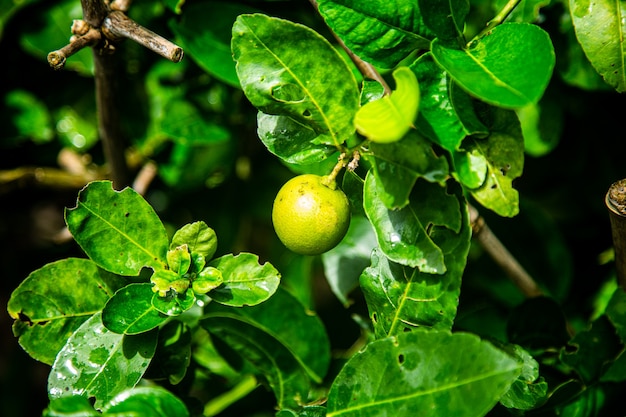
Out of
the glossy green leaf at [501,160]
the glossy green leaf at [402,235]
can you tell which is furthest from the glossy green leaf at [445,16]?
the glossy green leaf at [402,235]

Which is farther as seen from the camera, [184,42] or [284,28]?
[184,42]

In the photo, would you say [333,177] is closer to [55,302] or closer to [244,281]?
[244,281]

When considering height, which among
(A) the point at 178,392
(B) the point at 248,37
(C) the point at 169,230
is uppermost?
(B) the point at 248,37

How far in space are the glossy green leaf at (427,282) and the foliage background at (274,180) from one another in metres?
0.36

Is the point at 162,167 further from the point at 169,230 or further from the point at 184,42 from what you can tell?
the point at 184,42

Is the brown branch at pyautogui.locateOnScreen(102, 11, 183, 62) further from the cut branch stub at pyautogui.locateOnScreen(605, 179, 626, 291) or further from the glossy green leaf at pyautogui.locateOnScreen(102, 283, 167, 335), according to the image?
the cut branch stub at pyautogui.locateOnScreen(605, 179, 626, 291)

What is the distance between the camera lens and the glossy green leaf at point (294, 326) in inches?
45.8

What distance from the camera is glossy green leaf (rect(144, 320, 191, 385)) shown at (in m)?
1.02

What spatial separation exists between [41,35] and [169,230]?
57 centimetres

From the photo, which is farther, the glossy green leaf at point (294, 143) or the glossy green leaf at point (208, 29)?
the glossy green leaf at point (208, 29)

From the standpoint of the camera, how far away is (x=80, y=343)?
928 millimetres

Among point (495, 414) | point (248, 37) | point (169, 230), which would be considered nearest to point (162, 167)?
point (169, 230)

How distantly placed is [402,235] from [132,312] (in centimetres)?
40

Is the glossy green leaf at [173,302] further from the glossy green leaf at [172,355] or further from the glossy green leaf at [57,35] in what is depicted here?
the glossy green leaf at [57,35]
